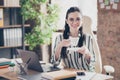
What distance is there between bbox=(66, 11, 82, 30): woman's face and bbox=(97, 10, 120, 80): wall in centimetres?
168

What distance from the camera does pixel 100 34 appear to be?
5.13 meters

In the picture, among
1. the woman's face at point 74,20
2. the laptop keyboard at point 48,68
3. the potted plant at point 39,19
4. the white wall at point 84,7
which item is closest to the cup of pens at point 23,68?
the laptop keyboard at point 48,68

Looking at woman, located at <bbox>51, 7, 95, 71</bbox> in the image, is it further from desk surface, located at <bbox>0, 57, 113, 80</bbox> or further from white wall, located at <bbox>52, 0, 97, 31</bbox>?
white wall, located at <bbox>52, 0, 97, 31</bbox>

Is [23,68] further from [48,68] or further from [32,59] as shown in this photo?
[48,68]

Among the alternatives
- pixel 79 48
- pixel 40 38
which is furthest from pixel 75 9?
pixel 40 38

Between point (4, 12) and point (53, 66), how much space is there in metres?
2.69

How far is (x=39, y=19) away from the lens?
18.2 feet

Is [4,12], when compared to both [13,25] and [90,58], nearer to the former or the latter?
[13,25]

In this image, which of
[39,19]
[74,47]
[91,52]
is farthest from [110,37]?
[74,47]

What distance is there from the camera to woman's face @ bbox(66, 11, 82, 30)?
3.21m

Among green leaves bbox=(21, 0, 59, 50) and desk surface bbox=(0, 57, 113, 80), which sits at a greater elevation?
green leaves bbox=(21, 0, 59, 50)

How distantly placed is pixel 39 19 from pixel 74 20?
239cm

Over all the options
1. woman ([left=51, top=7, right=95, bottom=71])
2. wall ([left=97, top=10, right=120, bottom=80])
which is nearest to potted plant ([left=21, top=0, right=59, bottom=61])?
wall ([left=97, top=10, right=120, bottom=80])

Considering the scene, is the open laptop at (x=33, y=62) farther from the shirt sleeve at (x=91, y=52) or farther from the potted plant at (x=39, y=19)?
the potted plant at (x=39, y=19)
